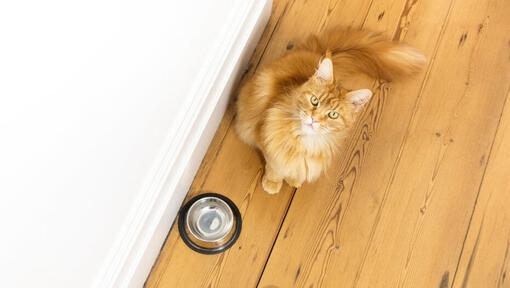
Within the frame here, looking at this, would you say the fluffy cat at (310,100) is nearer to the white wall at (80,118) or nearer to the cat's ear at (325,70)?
the cat's ear at (325,70)

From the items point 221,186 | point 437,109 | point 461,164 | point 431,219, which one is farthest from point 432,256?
point 221,186

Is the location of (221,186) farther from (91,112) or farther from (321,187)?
(91,112)

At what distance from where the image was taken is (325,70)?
1.00m

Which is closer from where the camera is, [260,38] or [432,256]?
[432,256]

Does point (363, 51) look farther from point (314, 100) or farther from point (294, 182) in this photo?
point (294, 182)

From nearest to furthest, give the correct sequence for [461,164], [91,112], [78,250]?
[91,112], [78,250], [461,164]

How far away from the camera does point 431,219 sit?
1365 millimetres

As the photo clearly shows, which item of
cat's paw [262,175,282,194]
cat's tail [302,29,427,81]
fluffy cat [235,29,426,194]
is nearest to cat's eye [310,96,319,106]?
fluffy cat [235,29,426,194]

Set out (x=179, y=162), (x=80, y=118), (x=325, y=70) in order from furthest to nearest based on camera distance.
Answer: (x=179, y=162) < (x=325, y=70) < (x=80, y=118)

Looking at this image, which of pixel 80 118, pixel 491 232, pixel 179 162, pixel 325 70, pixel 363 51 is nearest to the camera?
pixel 80 118

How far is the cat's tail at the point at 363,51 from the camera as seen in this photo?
1.24 m

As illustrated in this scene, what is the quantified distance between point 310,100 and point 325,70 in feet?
0.26

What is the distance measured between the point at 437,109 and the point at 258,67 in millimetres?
633

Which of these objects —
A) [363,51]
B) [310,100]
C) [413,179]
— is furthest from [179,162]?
[413,179]
